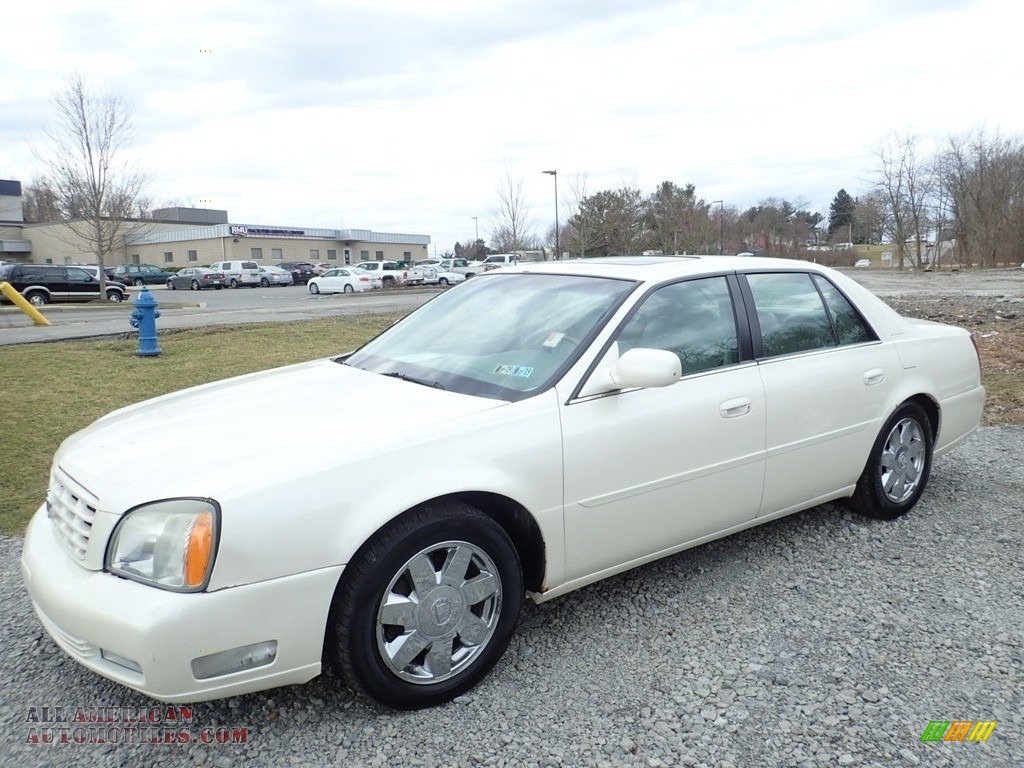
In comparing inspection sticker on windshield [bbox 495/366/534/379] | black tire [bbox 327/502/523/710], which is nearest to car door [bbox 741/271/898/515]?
inspection sticker on windshield [bbox 495/366/534/379]

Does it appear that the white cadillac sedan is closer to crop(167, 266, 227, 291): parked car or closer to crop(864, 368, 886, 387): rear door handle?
crop(864, 368, 886, 387): rear door handle

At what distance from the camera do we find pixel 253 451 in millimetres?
2504

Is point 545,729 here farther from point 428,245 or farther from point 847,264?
point 428,245

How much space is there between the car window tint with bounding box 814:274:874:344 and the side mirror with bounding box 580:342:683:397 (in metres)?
1.61

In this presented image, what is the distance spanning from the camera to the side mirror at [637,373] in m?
2.82

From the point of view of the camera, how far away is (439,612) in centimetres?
260

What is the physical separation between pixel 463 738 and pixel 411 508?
0.77 metres

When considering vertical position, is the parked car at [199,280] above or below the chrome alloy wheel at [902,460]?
above

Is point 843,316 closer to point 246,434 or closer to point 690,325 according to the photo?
point 690,325

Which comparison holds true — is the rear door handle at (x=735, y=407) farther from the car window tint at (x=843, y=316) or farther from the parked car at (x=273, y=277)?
the parked car at (x=273, y=277)

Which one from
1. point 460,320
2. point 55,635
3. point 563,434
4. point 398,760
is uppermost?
point 460,320

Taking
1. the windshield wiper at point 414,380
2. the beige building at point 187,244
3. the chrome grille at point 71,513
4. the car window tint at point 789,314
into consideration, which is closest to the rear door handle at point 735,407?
the car window tint at point 789,314

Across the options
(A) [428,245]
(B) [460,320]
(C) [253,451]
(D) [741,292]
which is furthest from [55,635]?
(A) [428,245]

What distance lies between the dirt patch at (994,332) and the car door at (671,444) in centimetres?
439
